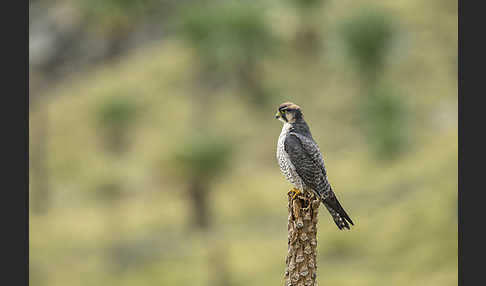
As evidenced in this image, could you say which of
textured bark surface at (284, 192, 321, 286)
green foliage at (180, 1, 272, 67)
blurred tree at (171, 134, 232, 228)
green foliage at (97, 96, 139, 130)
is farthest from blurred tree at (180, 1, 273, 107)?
textured bark surface at (284, 192, 321, 286)

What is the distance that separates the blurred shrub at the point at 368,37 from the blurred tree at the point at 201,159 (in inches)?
912

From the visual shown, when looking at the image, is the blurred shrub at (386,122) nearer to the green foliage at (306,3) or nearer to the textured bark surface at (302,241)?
the green foliage at (306,3)

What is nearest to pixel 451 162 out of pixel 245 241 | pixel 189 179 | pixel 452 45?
pixel 245 241

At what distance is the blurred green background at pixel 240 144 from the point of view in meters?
45.1

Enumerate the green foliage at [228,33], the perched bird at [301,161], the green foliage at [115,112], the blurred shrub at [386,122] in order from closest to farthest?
the perched bird at [301,161] → the green foliage at [115,112] → the blurred shrub at [386,122] → the green foliage at [228,33]

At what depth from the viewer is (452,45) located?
71.4 metres

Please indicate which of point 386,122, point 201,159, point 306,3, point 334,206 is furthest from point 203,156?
point 306,3

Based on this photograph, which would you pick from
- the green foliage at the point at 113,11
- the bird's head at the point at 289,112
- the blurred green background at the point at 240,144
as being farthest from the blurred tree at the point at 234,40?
the bird's head at the point at 289,112

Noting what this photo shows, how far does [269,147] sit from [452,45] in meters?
26.3

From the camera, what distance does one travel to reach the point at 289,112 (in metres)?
15.1

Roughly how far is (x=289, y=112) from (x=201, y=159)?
3076cm

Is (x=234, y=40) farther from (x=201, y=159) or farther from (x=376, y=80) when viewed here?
(x=201, y=159)

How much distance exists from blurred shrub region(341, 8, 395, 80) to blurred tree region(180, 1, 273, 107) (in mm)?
11514

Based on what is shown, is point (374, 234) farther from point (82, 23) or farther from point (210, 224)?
point (82, 23)
